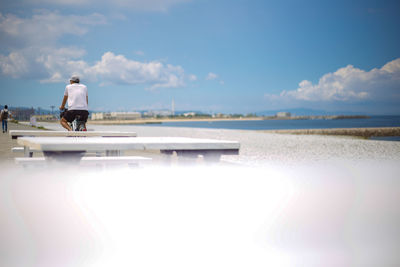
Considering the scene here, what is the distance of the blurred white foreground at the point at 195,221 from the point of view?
3.41m

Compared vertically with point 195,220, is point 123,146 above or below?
above

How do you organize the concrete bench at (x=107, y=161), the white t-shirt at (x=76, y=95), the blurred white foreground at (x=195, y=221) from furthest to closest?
the white t-shirt at (x=76, y=95), the concrete bench at (x=107, y=161), the blurred white foreground at (x=195, y=221)

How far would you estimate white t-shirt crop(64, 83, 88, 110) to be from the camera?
7.73 meters

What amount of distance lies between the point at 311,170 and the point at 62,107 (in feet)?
16.7

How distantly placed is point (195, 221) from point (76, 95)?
14.4 ft

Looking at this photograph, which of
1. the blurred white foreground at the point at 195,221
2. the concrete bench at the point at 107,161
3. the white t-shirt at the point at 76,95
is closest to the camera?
the blurred white foreground at the point at 195,221

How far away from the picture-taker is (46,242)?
11.9 ft

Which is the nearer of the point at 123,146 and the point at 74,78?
the point at 123,146

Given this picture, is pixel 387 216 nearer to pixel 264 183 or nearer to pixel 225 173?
pixel 264 183

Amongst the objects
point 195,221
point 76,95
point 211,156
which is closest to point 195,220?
point 195,221

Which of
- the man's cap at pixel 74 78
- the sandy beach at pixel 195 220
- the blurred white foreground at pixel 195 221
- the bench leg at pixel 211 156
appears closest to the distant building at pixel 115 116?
the man's cap at pixel 74 78

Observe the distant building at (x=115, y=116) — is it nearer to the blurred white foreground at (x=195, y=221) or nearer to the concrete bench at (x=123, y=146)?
the blurred white foreground at (x=195, y=221)

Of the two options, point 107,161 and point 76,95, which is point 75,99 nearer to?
point 76,95

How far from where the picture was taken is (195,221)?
4.29 metres
